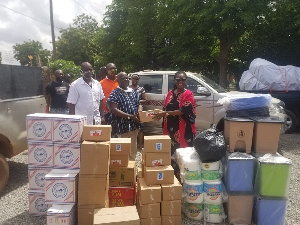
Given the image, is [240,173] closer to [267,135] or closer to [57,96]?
[267,135]

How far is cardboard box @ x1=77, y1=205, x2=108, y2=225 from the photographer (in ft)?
10.6

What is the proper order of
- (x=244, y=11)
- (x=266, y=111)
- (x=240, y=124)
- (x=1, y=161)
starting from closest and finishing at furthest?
1. (x=240, y=124)
2. (x=266, y=111)
3. (x=1, y=161)
4. (x=244, y=11)

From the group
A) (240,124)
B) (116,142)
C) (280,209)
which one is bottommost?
(280,209)

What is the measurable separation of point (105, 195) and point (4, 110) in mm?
2244

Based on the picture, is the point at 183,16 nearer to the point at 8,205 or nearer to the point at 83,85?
the point at 83,85

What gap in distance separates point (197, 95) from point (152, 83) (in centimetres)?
120

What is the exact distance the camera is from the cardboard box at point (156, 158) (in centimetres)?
342

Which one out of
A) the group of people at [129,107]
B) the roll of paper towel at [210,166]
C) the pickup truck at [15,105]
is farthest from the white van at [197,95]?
the roll of paper towel at [210,166]

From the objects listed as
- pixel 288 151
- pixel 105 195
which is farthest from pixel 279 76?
pixel 105 195

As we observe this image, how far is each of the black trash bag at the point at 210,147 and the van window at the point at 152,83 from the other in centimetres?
329

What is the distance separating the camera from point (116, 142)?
11.8ft

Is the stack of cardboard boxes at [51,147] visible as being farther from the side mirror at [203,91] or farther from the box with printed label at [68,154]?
the side mirror at [203,91]

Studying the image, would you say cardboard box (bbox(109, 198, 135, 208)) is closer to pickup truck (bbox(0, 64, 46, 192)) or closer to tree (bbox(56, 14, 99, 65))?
pickup truck (bbox(0, 64, 46, 192))

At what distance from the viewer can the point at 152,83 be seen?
6.77m
